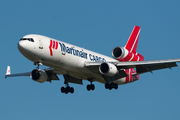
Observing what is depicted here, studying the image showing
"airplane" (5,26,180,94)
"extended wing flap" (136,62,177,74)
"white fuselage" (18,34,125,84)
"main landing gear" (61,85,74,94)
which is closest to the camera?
"white fuselage" (18,34,125,84)

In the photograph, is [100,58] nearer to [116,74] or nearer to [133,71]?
[116,74]

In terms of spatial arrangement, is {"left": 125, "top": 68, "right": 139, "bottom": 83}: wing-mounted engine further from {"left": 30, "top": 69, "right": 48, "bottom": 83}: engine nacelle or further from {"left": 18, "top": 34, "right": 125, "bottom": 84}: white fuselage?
{"left": 30, "top": 69, "right": 48, "bottom": 83}: engine nacelle

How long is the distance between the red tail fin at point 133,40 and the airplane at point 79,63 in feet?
10.8

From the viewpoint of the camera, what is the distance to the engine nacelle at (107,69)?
1494 inches

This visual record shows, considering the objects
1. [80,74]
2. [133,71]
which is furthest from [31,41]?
[133,71]

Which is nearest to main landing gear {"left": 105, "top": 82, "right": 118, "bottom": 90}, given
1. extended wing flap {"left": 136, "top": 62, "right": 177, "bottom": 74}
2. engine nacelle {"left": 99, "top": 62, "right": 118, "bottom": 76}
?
engine nacelle {"left": 99, "top": 62, "right": 118, "bottom": 76}

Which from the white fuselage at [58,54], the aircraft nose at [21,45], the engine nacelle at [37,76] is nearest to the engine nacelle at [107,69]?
the white fuselage at [58,54]

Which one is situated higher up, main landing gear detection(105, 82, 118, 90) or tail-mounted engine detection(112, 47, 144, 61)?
tail-mounted engine detection(112, 47, 144, 61)

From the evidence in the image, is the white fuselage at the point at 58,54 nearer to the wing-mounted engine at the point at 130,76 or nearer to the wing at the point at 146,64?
the wing at the point at 146,64

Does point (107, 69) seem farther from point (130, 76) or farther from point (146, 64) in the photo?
point (130, 76)

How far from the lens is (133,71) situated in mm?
44906

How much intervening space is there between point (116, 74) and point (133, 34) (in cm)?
1181

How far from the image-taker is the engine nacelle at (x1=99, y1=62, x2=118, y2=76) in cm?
3794

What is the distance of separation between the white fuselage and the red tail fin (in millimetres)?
9642
